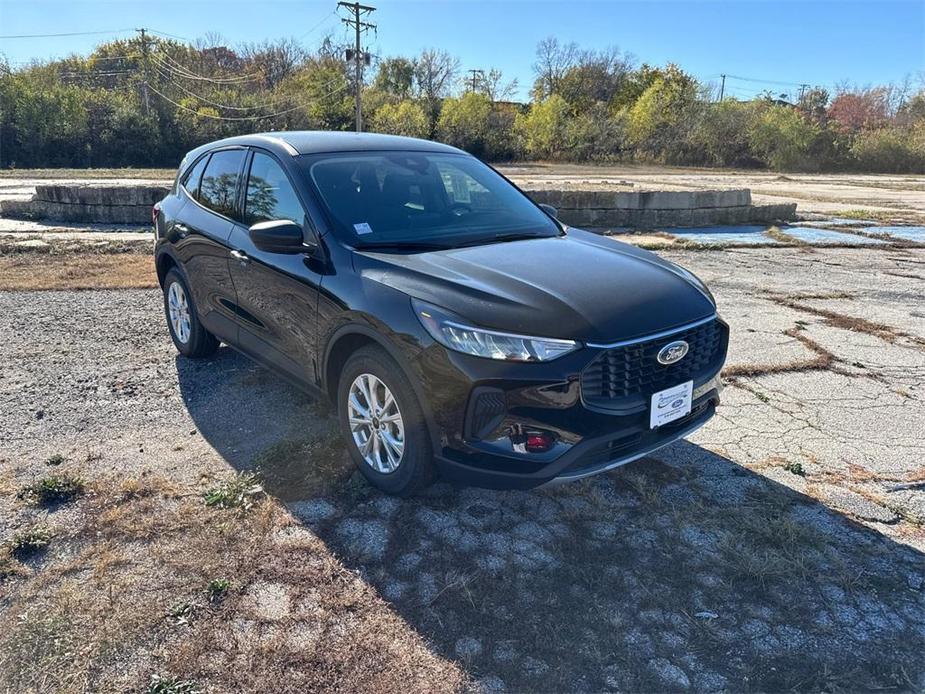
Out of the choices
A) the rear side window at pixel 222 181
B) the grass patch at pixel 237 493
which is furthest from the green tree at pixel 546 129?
the grass patch at pixel 237 493

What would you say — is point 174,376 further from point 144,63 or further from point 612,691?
point 144,63

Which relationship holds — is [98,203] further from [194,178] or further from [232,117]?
[232,117]

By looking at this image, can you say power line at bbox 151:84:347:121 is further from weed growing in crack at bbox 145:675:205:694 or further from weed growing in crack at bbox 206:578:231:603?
weed growing in crack at bbox 145:675:205:694

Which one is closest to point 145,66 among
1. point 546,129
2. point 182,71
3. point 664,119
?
point 182,71

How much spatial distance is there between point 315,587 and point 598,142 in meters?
51.9

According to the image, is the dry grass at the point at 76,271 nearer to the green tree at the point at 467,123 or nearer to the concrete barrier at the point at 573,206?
the concrete barrier at the point at 573,206

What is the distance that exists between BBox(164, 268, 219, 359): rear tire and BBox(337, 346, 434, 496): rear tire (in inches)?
81.1

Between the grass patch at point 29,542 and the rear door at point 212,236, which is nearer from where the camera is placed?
the grass patch at point 29,542

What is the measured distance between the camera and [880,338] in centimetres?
589

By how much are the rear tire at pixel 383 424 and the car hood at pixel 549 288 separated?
1.30 ft

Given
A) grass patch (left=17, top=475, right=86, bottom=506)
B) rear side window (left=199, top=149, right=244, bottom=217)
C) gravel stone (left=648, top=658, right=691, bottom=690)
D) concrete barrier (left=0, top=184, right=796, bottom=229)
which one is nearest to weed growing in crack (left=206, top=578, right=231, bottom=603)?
grass patch (left=17, top=475, right=86, bottom=506)

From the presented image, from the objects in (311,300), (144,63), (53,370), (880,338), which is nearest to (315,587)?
(311,300)

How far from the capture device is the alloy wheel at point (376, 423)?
3.09m

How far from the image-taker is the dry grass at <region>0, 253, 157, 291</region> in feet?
25.0
